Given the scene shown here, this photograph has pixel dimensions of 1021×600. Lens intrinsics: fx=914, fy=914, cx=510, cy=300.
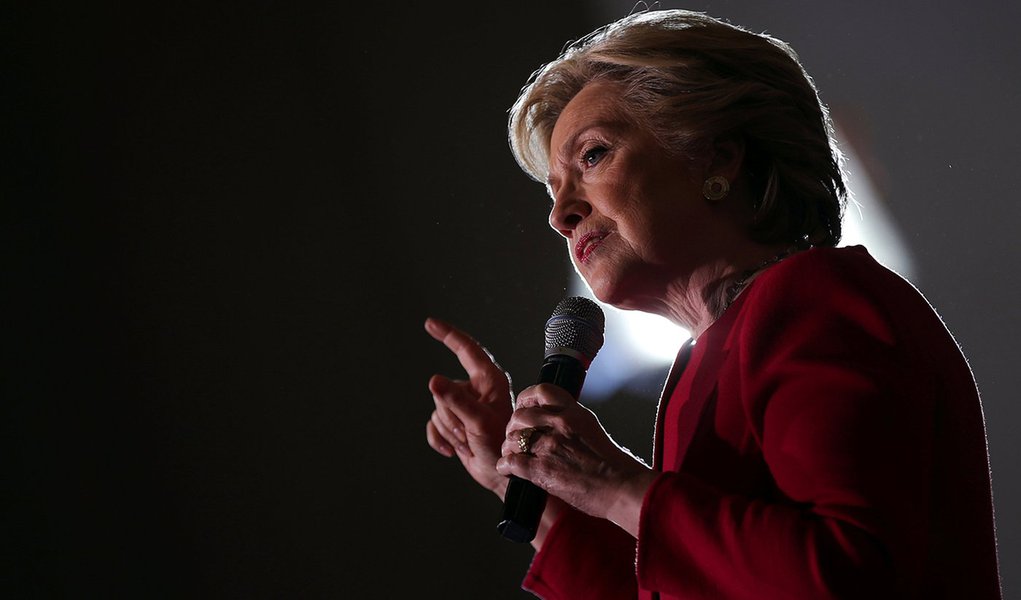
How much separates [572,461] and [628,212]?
47 cm

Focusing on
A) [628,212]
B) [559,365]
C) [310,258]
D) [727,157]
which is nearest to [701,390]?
[559,365]

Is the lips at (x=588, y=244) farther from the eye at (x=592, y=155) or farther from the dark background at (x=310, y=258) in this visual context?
the dark background at (x=310, y=258)

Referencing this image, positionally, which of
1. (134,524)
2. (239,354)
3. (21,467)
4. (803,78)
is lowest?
(134,524)

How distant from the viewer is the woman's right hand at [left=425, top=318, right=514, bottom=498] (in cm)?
148

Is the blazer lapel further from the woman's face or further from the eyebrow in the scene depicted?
the eyebrow

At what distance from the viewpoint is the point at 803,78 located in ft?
4.77

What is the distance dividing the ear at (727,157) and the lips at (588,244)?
0.19 m

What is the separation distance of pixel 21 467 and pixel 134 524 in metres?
0.30

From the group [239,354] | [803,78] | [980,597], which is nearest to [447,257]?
[239,354]

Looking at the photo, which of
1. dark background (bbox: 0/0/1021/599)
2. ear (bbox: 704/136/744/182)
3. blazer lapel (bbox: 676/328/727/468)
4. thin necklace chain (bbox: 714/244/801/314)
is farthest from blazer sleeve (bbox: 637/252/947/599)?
dark background (bbox: 0/0/1021/599)

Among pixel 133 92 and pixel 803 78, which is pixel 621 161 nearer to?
pixel 803 78

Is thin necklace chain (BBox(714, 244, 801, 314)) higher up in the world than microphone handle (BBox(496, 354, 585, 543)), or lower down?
higher up

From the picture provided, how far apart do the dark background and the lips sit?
1204mm

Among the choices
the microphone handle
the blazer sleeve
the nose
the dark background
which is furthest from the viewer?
the dark background
